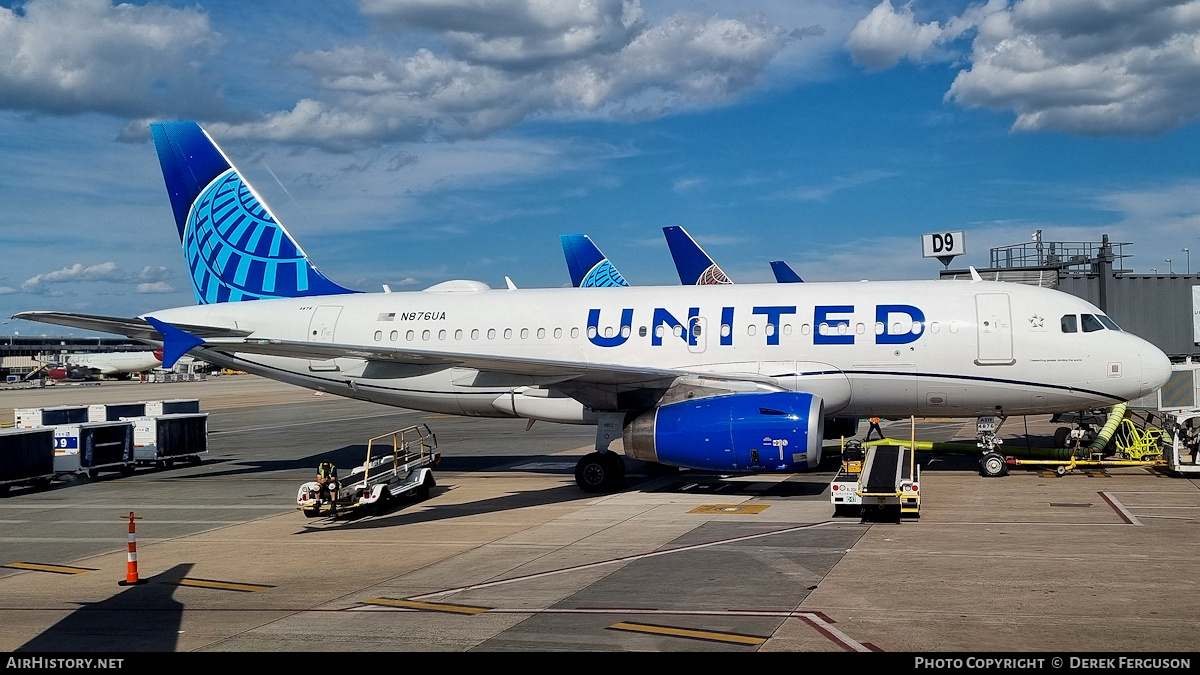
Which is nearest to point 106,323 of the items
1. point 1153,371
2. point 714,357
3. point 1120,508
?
point 714,357

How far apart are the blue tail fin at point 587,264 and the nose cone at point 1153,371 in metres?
28.5

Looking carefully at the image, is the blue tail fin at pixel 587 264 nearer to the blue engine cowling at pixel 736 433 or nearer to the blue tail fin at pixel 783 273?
the blue tail fin at pixel 783 273

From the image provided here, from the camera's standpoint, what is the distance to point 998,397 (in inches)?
808

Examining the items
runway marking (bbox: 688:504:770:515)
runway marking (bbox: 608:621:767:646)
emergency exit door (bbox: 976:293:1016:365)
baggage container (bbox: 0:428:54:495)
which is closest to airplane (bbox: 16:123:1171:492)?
emergency exit door (bbox: 976:293:1016:365)

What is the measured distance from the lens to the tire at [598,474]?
20.6 m

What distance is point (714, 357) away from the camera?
21.5 meters

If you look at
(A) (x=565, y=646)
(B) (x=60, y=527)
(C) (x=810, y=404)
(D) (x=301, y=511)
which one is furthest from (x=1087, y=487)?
(B) (x=60, y=527)

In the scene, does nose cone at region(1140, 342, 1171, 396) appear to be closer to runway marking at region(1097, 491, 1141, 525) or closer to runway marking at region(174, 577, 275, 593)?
runway marking at region(1097, 491, 1141, 525)

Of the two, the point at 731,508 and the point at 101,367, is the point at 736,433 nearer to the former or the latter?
the point at 731,508

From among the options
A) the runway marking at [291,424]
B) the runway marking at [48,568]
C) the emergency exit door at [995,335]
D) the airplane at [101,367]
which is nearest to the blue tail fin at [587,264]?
the runway marking at [291,424]

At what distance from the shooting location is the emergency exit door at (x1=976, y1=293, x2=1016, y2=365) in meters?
20.3

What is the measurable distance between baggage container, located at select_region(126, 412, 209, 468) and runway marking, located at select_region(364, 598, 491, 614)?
19326 millimetres

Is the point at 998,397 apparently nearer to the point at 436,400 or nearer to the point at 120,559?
the point at 436,400

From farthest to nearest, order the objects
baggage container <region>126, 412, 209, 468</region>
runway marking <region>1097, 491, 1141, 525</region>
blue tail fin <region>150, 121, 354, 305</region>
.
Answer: baggage container <region>126, 412, 209, 468</region> → blue tail fin <region>150, 121, 354, 305</region> → runway marking <region>1097, 491, 1141, 525</region>
